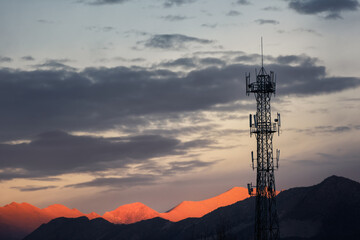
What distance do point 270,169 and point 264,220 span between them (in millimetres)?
8704

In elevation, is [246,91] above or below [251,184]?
above

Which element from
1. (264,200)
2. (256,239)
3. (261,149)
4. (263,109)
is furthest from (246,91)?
(256,239)

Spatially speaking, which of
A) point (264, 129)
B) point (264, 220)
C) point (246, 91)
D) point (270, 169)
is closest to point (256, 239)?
point (264, 220)

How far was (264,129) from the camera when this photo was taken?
9012 centimetres

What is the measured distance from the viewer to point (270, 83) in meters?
91.0

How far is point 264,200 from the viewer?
90062 mm

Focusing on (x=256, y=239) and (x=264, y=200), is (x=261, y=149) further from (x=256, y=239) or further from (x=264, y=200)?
(x=256, y=239)

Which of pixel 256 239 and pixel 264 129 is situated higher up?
pixel 264 129

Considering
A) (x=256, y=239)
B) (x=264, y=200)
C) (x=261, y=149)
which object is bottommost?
(x=256, y=239)

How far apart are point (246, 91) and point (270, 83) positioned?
3943 millimetres

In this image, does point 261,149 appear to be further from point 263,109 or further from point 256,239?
point 256,239

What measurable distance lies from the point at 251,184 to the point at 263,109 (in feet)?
39.9

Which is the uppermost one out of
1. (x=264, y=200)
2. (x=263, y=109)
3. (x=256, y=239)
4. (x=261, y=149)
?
(x=263, y=109)

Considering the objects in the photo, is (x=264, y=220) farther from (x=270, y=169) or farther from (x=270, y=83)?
(x=270, y=83)
